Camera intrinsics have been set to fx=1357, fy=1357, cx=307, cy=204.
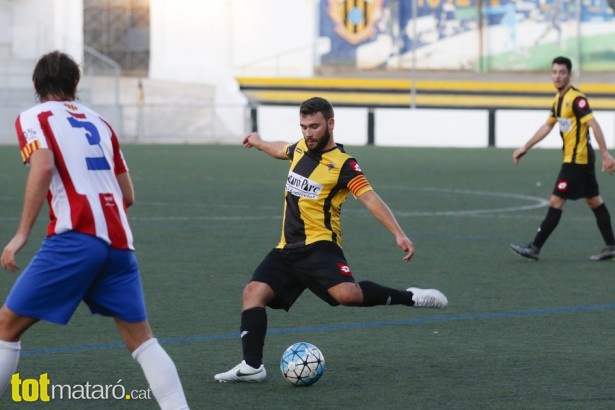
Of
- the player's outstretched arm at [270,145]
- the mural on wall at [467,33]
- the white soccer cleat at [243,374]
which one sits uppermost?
the mural on wall at [467,33]

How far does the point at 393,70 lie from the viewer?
43.1m

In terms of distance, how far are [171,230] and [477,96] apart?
2593 cm

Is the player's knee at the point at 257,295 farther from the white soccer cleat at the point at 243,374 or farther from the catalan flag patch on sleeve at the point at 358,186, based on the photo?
the catalan flag patch on sleeve at the point at 358,186

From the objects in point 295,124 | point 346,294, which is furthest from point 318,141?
point 295,124

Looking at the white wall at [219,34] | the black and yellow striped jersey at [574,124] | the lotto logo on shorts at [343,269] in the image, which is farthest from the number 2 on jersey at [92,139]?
the white wall at [219,34]

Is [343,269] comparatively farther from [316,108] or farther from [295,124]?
[295,124]

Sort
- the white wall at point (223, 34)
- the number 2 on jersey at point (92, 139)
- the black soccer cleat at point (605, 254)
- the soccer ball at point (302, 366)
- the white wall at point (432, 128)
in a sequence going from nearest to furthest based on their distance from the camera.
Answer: the number 2 on jersey at point (92, 139)
the soccer ball at point (302, 366)
the black soccer cleat at point (605, 254)
the white wall at point (432, 128)
the white wall at point (223, 34)

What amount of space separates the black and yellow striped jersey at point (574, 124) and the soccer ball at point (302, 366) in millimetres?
5988

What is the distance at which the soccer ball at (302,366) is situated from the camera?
7.07 meters

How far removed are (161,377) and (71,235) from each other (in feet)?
2.31

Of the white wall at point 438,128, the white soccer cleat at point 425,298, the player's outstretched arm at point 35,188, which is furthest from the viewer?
the white wall at point 438,128

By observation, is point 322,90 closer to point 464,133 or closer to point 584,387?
point 464,133

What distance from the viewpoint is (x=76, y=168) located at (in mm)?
5668

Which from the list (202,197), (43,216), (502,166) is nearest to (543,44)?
(502,166)
